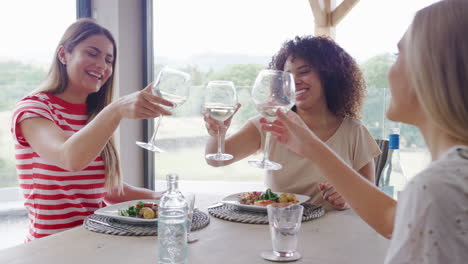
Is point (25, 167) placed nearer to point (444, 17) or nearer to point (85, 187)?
point (85, 187)

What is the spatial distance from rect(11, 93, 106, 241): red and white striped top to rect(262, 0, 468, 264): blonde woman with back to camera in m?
1.26

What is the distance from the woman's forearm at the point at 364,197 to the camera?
1199 millimetres

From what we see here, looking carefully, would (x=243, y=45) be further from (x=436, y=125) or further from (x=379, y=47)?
(x=436, y=125)

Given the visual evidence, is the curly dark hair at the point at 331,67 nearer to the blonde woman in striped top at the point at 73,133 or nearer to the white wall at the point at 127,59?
the blonde woman in striped top at the point at 73,133

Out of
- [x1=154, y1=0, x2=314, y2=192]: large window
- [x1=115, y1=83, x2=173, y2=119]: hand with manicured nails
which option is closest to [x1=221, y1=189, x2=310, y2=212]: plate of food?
[x1=115, y1=83, x2=173, y2=119]: hand with manicured nails

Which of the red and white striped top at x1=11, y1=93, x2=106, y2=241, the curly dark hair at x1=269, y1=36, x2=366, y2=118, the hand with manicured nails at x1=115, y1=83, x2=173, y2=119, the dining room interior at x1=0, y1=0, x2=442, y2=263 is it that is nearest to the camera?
the dining room interior at x1=0, y1=0, x2=442, y2=263

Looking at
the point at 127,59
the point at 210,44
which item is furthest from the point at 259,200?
the point at 210,44

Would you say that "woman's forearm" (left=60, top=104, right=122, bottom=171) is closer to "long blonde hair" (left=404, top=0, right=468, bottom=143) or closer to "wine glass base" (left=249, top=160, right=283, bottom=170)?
"wine glass base" (left=249, top=160, right=283, bottom=170)

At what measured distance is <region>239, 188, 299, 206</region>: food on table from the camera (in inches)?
64.5

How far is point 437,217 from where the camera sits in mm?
719

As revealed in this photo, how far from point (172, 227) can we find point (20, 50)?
257 centimetres

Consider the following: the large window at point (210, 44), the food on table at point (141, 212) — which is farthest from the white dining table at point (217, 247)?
the large window at point (210, 44)

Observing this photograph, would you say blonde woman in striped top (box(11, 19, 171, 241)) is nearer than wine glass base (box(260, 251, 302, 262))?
No

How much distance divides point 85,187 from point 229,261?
897mm
